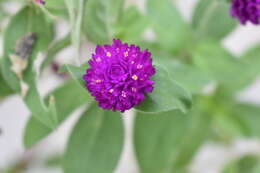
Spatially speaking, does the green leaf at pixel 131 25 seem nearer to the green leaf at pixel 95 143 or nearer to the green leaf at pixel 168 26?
the green leaf at pixel 168 26

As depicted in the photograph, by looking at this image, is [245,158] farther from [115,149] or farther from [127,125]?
[115,149]

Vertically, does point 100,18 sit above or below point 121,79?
above

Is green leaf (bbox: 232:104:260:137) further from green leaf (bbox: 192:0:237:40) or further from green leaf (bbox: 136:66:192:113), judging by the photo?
green leaf (bbox: 136:66:192:113)

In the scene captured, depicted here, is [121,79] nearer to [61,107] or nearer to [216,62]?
Result: [61,107]

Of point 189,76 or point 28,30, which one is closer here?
point 28,30

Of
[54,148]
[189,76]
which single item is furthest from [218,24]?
[54,148]

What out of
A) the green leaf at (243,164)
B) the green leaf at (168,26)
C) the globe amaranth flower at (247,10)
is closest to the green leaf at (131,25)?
the green leaf at (168,26)
